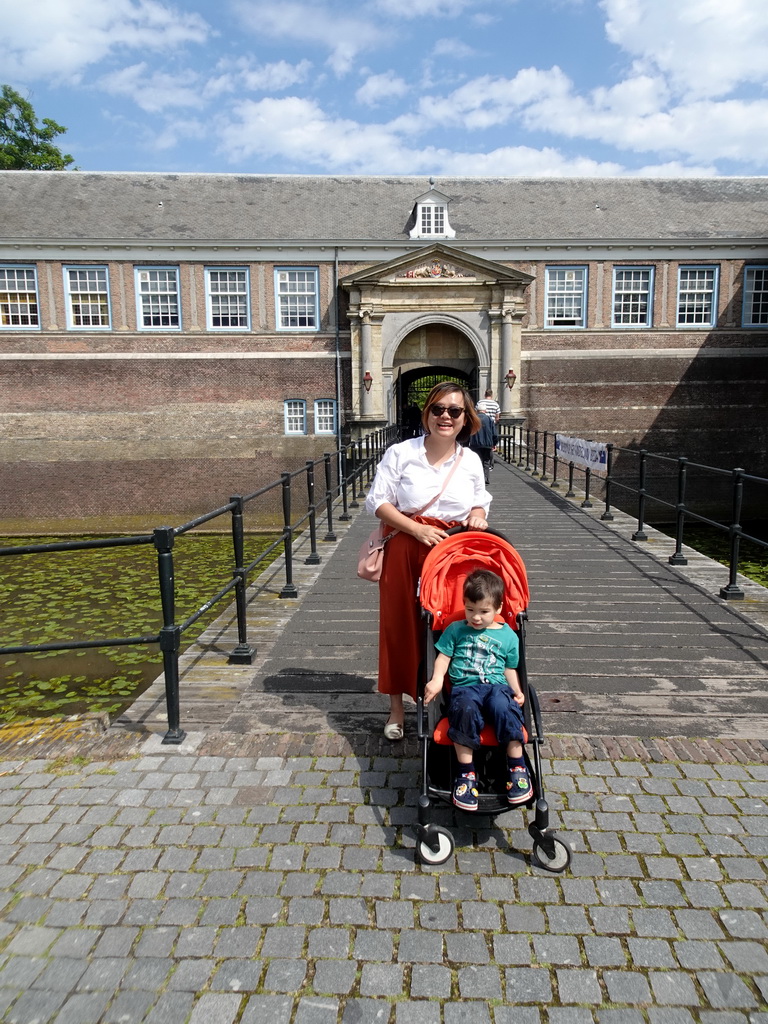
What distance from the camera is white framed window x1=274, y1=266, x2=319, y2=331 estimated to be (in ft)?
76.4

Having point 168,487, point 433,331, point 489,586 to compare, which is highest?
point 433,331

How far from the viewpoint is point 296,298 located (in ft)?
76.9

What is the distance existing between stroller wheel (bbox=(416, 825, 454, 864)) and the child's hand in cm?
48

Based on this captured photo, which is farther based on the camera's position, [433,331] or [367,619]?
[433,331]

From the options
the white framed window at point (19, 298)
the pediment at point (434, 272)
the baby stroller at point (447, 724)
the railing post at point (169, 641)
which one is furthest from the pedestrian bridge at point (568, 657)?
the white framed window at point (19, 298)

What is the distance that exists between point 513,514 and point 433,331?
575 inches

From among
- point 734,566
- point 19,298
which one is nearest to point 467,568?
point 734,566

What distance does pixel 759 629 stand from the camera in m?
5.29

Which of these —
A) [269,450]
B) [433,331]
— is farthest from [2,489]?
[433,331]

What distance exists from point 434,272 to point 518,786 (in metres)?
21.3

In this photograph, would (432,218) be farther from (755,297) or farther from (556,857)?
(556,857)

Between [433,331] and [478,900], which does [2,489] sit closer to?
[433,331]

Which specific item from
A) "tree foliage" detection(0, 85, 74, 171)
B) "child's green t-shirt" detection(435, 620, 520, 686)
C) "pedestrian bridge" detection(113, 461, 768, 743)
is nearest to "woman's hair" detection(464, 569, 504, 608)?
"child's green t-shirt" detection(435, 620, 520, 686)

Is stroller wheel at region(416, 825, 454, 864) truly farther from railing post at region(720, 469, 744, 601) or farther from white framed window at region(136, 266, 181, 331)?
white framed window at region(136, 266, 181, 331)
